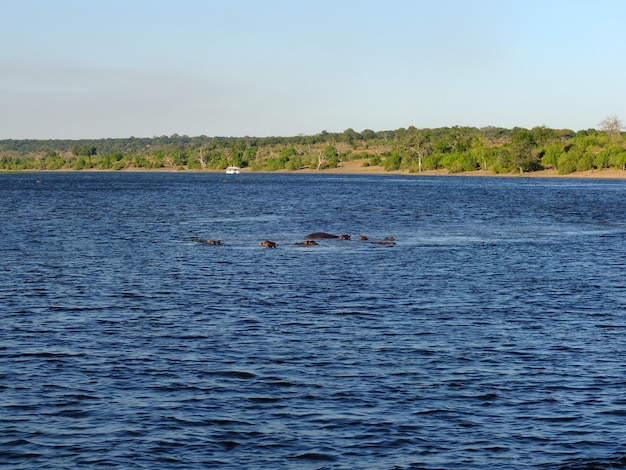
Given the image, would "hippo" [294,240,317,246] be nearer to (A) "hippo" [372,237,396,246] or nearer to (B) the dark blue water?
(B) the dark blue water

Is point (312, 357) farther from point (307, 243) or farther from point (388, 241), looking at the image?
point (388, 241)

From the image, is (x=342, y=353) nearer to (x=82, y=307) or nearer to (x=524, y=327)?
(x=524, y=327)

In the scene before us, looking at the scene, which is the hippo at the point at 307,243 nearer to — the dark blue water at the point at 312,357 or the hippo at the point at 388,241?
the dark blue water at the point at 312,357

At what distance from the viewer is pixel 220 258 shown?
190 feet

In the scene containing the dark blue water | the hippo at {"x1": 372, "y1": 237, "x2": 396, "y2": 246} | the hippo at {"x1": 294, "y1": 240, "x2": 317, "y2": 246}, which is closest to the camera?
the dark blue water

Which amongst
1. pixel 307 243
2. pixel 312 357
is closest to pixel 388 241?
pixel 307 243

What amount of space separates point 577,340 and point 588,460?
39.1 feet

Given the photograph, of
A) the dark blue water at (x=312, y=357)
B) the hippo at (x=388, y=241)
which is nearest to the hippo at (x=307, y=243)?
the dark blue water at (x=312, y=357)

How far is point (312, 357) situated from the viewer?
98.8 ft

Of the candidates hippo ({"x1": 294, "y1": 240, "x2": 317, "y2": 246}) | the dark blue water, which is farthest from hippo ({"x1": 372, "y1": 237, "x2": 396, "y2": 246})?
hippo ({"x1": 294, "y1": 240, "x2": 317, "y2": 246})

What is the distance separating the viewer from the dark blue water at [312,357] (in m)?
22.0

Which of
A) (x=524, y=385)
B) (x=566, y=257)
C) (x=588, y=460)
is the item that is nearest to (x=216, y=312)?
(x=524, y=385)

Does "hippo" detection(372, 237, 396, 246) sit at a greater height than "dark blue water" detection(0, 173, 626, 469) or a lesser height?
greater

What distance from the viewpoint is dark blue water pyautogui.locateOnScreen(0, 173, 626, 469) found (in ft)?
72.0
